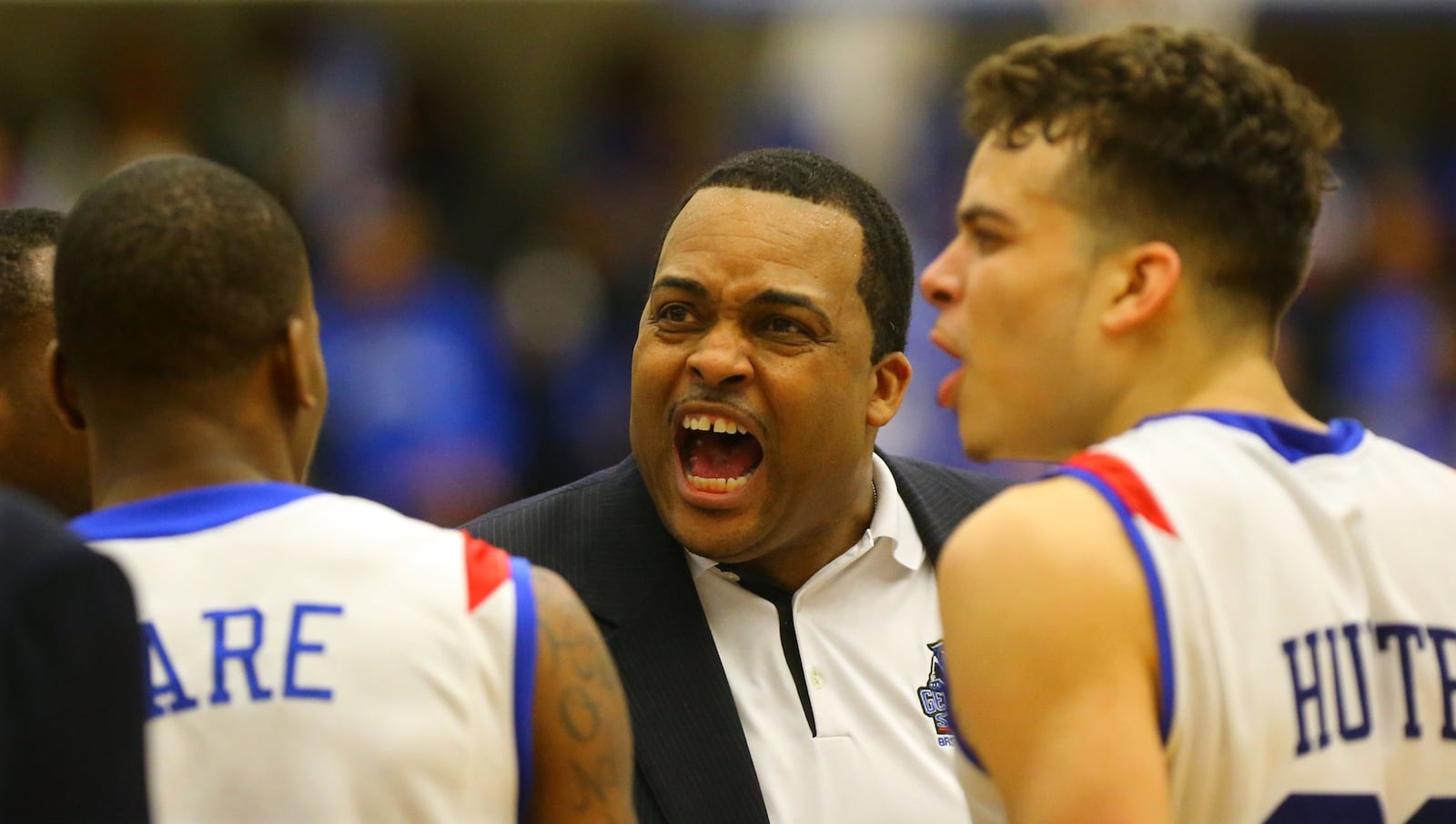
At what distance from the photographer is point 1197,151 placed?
2.76m

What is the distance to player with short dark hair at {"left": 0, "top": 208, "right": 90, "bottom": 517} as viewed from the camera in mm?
3436

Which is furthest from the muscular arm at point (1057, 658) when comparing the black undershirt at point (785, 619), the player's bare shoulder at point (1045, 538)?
the black undershirt at point (785, 619)

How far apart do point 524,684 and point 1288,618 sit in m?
1.09

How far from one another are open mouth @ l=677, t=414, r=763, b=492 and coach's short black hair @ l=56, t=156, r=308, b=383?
154cm

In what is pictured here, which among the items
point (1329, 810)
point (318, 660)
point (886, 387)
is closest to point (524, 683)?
point (318, 660)

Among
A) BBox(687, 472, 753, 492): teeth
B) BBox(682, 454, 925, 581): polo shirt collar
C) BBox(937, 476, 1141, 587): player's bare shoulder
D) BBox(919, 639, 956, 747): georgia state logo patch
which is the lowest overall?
BBox(919, 639, 956, 747): georgia state logo patch

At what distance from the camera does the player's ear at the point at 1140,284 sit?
275cm

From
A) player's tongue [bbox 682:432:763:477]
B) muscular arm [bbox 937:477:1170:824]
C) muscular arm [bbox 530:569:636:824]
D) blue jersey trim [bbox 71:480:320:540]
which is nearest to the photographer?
muscular arm [bbox 937:477:1170:824]

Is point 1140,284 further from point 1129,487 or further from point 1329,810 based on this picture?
point 1329,810

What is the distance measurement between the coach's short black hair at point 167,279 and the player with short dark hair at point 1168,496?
1.07 meters

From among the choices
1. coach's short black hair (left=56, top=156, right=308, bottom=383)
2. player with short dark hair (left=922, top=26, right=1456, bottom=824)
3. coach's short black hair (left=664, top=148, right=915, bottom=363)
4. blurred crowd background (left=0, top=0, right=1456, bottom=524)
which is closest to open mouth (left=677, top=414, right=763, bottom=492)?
coach's short black hair (left=664, top=148, right=915, bottom=363)

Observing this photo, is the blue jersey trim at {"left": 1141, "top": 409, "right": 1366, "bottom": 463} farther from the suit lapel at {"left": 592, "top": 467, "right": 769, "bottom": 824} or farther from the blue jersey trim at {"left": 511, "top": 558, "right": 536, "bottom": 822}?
the suit lapel at {"left": 592, "top": 467, "right": 769, "bottom": 824}

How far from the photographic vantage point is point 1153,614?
2.46 metres

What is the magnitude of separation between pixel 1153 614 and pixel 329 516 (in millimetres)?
1155
